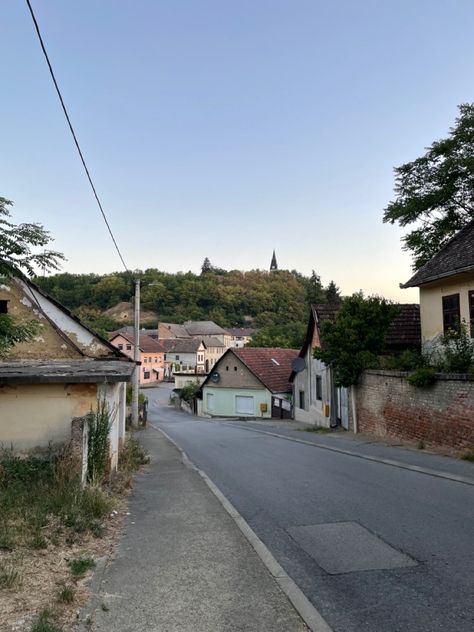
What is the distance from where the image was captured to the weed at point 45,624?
3781 mm

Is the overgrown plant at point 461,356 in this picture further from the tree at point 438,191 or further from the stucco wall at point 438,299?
the tree at point 438,191

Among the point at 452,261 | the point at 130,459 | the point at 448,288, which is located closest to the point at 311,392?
the point at 448,288

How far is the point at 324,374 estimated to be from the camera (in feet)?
87.8

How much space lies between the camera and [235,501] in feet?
28.6

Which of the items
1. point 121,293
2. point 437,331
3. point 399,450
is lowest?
point 399,450

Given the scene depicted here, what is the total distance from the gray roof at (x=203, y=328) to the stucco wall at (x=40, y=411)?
375ft

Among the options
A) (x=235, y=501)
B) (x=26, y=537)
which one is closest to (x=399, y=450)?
(x=235, y=501)

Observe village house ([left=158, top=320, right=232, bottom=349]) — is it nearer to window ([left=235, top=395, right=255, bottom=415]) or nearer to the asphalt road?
window ([left=235, top=395, right=255, bottom=415])

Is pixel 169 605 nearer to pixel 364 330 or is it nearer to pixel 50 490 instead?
pixel 50 490

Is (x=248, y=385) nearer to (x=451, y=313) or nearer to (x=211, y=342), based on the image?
(x=451, y=313)

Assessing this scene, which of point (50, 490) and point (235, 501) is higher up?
point (50, 490)

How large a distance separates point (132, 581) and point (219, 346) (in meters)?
111

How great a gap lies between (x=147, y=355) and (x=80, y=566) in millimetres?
90991

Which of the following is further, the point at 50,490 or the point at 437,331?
the point at 437,331
